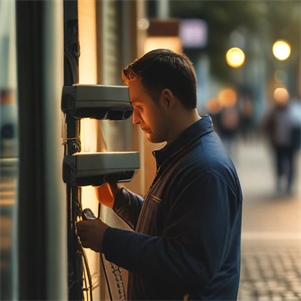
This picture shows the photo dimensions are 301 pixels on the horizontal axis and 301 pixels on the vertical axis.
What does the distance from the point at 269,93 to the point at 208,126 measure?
109ft

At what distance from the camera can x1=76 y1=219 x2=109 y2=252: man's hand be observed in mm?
1824

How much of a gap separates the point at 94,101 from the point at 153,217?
449 mm

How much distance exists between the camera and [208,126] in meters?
1.88

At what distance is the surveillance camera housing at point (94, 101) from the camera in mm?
1935

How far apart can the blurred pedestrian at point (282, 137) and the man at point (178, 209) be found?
8.32 meters

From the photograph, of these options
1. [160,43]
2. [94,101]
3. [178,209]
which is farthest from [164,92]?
[160,43]

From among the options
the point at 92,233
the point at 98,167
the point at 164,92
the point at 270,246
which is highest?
the point at 164,92

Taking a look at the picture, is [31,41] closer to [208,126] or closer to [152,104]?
[152,104]

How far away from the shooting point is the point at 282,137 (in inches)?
402

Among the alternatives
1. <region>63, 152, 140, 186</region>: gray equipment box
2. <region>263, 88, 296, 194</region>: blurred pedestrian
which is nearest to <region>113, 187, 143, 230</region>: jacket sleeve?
<region>63, 152, 140, 186</region>: gray equipment box

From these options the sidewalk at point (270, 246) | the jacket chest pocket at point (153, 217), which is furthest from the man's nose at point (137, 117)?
the sidewalk at point (270, 246)

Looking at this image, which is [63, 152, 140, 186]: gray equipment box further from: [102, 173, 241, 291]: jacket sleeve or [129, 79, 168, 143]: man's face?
[102, 173, 241, 291]: jacket sleeve

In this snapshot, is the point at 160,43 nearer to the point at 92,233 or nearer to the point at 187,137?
the point at 187,137

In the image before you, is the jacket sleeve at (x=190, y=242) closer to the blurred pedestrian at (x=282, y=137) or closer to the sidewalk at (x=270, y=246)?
the sidewalk at (x=270, y=246)
